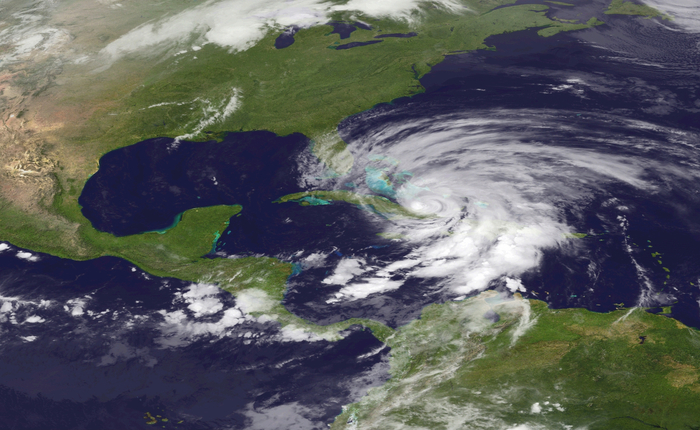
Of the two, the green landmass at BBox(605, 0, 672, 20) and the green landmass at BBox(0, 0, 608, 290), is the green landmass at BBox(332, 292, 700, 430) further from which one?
the green landmass at BBox(605, 0, 672, 20)

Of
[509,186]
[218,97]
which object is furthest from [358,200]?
[218,97]

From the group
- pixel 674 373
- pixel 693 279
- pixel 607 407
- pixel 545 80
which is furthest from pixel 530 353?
pixel 545 80

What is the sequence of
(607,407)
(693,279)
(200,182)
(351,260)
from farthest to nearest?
(200,182)
(351,260)
(693,279)
(607,407)

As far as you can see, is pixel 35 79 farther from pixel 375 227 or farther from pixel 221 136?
pixel 375 227

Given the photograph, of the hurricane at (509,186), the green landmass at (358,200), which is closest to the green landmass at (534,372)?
the hurricane at (509,186)

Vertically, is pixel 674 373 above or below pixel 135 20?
below

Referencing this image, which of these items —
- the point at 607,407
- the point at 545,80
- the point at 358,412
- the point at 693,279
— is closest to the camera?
the point at 607,407
